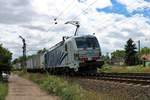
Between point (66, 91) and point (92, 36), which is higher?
point (92, 36)

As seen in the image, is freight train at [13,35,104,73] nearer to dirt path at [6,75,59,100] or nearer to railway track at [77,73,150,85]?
railway track at [77,73,150,85]

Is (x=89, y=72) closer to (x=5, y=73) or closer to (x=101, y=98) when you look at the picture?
(x=5, y=73)

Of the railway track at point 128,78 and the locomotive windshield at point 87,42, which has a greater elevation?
the locomotive windshield at point 87,42

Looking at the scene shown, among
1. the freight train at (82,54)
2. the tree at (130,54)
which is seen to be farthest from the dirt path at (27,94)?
the tree at (130,54)

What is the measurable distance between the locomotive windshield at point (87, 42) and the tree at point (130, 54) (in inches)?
2964

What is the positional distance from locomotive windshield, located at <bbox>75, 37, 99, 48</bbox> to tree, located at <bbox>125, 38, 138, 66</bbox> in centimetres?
7529

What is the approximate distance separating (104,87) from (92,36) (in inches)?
603

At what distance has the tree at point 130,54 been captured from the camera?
110m

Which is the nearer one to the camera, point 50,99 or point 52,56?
point 50,99

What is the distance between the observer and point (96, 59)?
33.3 m

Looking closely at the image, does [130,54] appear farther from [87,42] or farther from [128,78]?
[128,78]

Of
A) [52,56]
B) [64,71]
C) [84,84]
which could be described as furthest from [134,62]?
[84,84]

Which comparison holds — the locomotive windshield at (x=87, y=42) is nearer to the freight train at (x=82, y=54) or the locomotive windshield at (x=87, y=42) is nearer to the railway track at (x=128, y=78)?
the freight train at (x=82, y=54)

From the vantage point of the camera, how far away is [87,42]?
34.4 m
